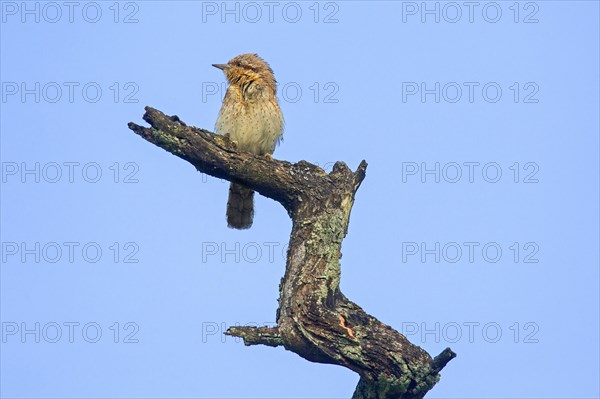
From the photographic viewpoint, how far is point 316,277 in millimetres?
8234

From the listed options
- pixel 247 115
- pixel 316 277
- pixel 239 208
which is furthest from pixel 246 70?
pixel 316 277

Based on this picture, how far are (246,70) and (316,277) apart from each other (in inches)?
171

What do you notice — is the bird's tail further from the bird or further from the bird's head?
the bird's head

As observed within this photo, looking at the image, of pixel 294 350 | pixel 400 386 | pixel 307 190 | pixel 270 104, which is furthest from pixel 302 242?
pixel 270 104

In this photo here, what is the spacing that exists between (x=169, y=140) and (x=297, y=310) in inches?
75.5

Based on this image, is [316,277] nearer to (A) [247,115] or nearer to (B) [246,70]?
(A) [247,115]

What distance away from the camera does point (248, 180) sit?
863cm

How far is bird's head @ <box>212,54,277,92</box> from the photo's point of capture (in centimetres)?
1173

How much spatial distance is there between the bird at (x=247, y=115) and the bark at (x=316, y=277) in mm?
2464

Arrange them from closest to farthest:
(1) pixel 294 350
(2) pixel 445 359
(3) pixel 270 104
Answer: (2) pixel 445 359
(1) pixel 294 350
(3) pixel 270 104

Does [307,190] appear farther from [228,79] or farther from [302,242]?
[228,79]

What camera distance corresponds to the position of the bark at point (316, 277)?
7703 mm

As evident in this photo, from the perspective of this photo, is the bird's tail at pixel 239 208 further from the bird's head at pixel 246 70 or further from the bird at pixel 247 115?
the bird's head at pixel 246 70

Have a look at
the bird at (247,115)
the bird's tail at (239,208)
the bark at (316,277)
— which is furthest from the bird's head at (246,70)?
the bark at (316,277)
